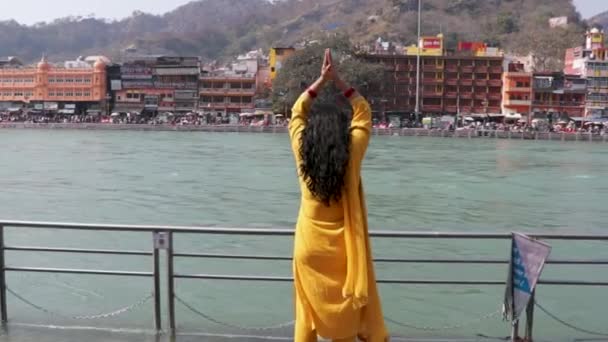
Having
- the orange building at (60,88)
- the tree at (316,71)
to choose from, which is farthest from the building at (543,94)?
the orange building at (60,88)

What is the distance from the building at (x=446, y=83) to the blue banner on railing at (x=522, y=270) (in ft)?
231

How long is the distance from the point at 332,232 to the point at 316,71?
206ft

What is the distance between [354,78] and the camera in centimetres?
6719

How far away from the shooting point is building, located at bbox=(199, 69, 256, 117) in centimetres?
7681

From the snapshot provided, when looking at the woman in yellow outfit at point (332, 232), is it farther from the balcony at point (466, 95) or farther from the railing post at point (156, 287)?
the balcony at point (466, 95)

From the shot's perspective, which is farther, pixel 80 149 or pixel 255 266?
pixel 80 149

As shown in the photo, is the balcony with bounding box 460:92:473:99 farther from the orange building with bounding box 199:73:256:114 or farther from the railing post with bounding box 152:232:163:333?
the railing post with bounding box 152:232:163:333

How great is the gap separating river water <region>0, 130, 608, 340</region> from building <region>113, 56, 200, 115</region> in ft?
125

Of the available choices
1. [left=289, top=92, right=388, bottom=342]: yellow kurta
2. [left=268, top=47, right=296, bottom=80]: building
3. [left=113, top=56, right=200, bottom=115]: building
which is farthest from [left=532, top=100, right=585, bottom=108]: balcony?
[left=289, top=92, right=388, bottom=342]: yellow kurta

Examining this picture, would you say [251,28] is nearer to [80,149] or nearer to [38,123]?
[38,123]

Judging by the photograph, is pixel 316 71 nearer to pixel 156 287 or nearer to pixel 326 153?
pixel 156 287


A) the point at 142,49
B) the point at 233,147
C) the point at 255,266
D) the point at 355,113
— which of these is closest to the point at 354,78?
→ the point at 233,147

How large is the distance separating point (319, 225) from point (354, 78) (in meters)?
64.9

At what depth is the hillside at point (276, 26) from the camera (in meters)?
125
